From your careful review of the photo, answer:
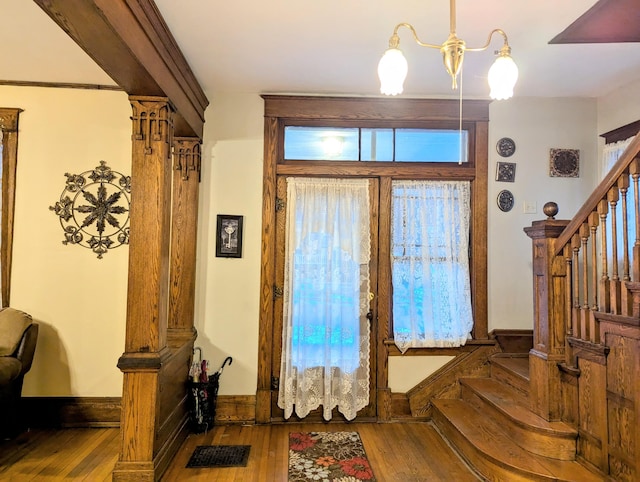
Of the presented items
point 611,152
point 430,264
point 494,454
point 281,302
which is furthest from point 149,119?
point 611,152

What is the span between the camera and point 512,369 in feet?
10.3

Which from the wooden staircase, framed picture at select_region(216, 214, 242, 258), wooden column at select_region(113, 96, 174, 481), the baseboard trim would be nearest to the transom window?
framed picture at select_region(216, 214, 242, 258)

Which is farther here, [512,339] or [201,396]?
[512,339]

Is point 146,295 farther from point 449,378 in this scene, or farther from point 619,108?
point 619,108

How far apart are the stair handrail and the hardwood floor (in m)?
1.63

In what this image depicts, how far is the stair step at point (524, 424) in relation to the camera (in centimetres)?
239

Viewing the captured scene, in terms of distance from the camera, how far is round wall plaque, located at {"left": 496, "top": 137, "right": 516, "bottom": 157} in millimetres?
3570

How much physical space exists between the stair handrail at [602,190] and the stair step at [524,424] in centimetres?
109

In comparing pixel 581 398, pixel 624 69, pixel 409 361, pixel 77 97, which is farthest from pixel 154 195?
pixel 624 69

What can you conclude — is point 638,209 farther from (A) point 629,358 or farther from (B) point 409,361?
(B) point 409,361

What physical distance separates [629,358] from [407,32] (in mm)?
2264

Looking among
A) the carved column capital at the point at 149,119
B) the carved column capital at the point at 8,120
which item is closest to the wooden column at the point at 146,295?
the carved column capital at the point at 149,119

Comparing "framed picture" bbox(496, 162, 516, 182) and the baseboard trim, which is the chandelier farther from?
the baseboard trim

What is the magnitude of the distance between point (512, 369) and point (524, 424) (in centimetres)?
68
